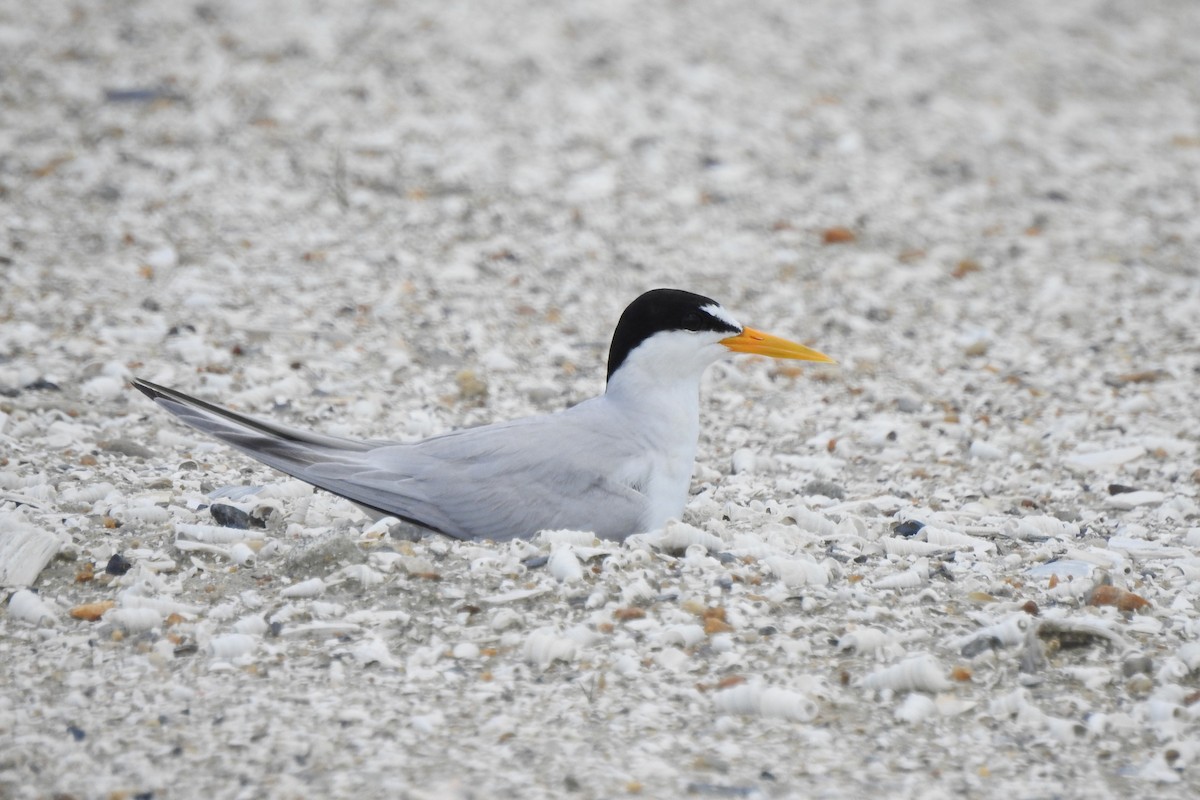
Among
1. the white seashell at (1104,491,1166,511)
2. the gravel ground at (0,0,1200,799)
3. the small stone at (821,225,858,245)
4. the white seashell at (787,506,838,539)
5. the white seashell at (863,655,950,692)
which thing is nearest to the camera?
the gravel ground at (0,0,1200,799)

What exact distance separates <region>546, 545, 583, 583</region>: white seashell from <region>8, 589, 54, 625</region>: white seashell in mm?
1322

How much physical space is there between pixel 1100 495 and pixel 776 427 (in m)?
1.31

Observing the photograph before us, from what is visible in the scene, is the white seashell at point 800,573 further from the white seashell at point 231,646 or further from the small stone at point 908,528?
the white seashell at point 231,646

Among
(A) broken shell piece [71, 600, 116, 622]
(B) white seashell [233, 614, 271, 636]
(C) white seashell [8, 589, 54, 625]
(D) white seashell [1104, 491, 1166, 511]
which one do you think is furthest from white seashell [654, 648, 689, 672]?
(D) white seashell [1104, 491, 1166, 511]

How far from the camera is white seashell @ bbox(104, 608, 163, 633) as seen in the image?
3453 millimetres

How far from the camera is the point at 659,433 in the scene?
4.26m

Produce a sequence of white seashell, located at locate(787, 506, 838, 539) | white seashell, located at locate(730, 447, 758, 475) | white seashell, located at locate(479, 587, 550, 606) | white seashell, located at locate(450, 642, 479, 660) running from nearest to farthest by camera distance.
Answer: white seashell, located at locate(450, 642, 479, 660) < white seashell, located at locate(479, 587, 550, 606) < white seashell, located at locate(787, 506, 838, 539) < white seashell, located at locate(730, 447, 758, 475)

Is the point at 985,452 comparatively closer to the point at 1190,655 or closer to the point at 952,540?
the point at 952,540

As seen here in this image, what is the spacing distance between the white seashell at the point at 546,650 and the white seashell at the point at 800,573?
2.26ft

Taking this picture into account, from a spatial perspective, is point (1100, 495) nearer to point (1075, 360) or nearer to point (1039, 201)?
point (1075, 360)

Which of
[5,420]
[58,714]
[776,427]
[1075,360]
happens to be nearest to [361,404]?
[5,420]

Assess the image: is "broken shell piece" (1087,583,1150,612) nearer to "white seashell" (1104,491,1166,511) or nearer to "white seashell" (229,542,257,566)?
"white seashell" (1104,491,1166,511)

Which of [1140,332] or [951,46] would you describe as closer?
[1140,332]

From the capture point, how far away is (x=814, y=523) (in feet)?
13.8
